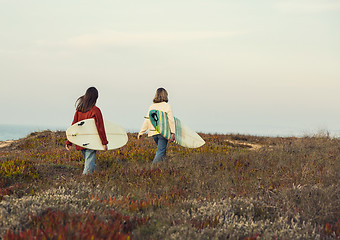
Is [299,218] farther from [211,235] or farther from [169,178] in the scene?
[169,178]

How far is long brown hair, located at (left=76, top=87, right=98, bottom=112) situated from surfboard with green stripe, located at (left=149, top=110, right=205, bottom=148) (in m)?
2.19

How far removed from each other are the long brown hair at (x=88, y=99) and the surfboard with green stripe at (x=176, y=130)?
7.18ft

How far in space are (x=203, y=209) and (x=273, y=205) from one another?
4.27 feet

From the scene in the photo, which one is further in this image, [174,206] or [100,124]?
Answer: [100,124]

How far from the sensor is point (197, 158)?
34.5 feet

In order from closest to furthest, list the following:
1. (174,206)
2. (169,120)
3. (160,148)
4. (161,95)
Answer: (174,206) → (169,120) → (161,95) → (160,148)

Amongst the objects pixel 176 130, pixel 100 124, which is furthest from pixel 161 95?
pixel 100 124

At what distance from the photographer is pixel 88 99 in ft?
27.5

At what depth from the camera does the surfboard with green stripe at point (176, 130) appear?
32.3 ft

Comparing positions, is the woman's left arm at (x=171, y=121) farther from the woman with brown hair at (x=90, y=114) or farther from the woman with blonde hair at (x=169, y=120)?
the woman with brown hair at (x=90, y=114)

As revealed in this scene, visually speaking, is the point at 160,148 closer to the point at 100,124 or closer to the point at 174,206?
the point at 100,124

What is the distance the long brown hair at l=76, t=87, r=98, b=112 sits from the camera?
8.36 m

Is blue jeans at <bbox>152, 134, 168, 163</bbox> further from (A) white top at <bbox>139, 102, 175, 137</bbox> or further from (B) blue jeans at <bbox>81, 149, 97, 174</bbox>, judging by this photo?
(B) blue jeans at <bbox>81, 149, 97, 174</bbox>

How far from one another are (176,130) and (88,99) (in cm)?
367
